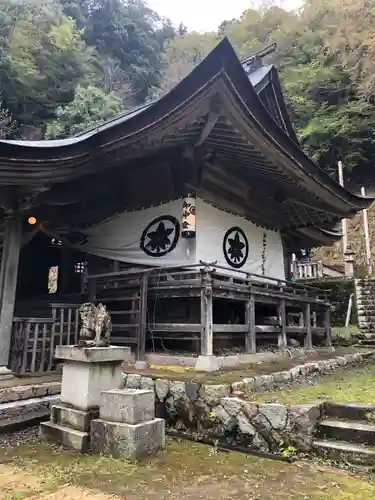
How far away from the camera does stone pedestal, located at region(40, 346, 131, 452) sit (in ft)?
14.2

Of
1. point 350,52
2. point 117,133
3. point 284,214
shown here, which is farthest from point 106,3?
point 117,133

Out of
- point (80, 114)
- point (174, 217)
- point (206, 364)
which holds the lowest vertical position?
point (206, 364)

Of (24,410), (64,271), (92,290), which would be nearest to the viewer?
(24,410)

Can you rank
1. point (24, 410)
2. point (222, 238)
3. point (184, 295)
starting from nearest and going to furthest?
1. point (24, 410)
2. point (184, 295)
3. point (222, 238)

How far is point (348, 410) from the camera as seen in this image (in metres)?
4.45

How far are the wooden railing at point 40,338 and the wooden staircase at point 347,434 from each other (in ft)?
15.4

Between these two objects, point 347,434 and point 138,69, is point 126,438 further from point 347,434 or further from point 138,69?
point 138,69

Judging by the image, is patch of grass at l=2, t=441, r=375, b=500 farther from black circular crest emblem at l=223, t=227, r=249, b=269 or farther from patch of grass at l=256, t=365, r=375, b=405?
black circular crest emblem at l=223, t=227, r=249, b=269

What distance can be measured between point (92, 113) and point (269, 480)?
22.4 m

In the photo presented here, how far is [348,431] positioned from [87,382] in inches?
113

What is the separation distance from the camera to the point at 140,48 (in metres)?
33.6

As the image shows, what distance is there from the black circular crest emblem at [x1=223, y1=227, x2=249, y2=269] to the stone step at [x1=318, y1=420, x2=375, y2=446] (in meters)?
4.84

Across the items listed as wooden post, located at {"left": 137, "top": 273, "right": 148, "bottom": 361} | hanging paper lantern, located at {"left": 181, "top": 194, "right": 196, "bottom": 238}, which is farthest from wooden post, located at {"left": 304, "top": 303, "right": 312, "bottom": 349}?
wooden post, located at {"left": 137, "top": 273, "right": 148, "bottom": 361}

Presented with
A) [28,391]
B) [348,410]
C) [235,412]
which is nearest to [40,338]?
[28,391]
